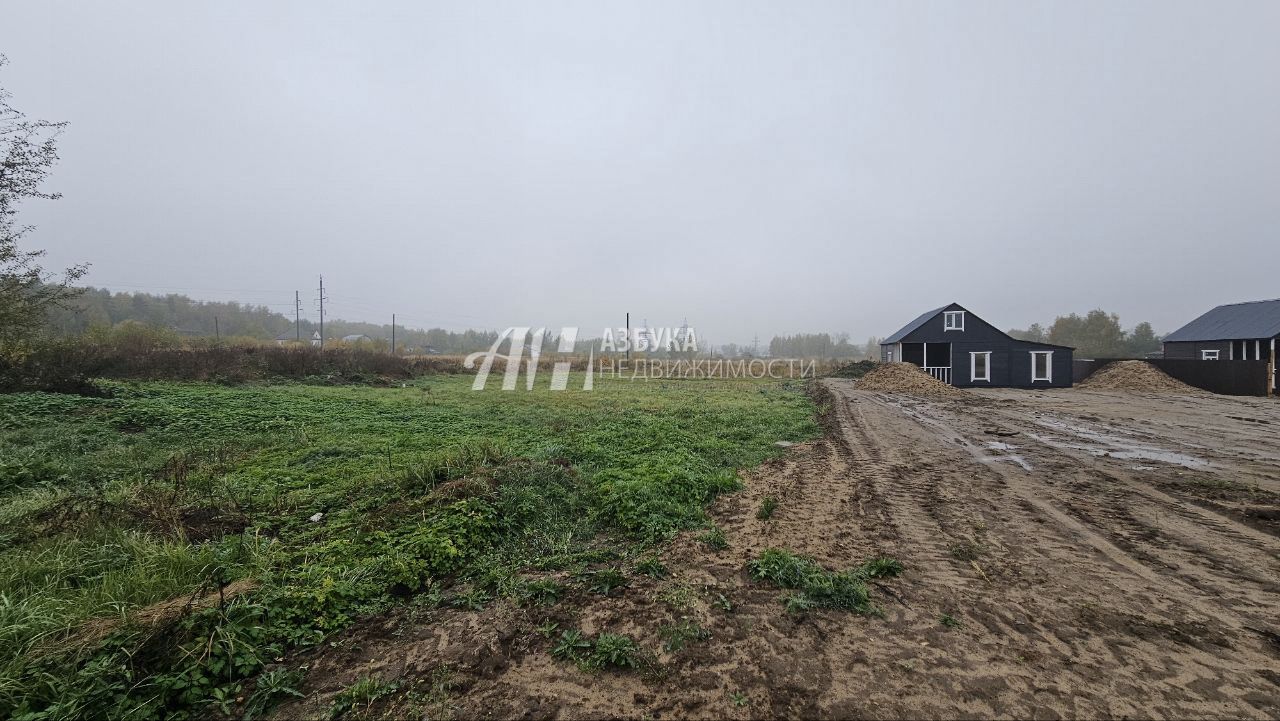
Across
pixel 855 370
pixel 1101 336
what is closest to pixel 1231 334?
pixel 855 370

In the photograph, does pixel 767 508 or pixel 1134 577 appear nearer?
pixel 1134 577

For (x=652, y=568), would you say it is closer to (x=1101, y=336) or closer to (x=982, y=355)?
(x=982, y=355)

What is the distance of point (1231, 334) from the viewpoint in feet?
77.8

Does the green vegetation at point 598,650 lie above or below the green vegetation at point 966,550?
below

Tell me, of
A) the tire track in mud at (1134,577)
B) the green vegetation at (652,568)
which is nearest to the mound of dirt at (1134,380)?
the tire track in mud at (1134,577)

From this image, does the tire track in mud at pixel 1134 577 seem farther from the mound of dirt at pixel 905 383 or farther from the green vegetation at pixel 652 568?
the mound of dirt at pixel 905 383

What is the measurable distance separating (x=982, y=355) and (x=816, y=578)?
28631mm

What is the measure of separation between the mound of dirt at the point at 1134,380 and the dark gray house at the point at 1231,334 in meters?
4.10

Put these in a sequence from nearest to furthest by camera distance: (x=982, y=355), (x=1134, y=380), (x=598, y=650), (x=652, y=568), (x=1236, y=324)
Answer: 1. (x=598, y=650)
2. (x=652, y=568)
3. (x=1134, y=380)
4. (x=1236, y=324)
5. (x=982, y=355)

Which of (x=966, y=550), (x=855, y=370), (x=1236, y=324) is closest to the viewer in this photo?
(x=966, y=550)

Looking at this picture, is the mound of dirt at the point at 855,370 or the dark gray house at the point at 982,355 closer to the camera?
the dark gray house at the point at 982,355

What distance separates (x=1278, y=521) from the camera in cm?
464

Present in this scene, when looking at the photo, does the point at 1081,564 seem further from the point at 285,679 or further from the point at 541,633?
the point at 285,679

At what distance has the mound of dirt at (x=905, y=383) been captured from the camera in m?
21.5
